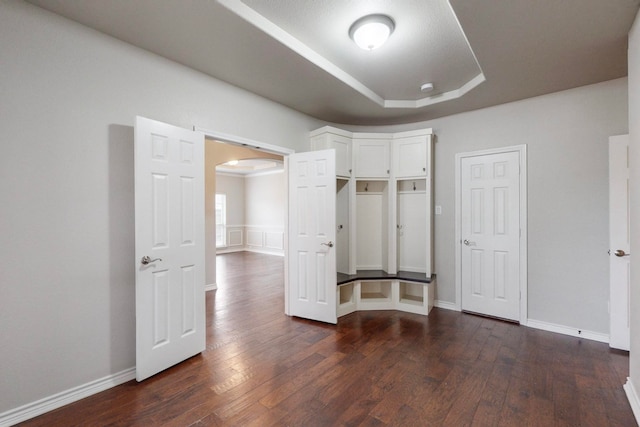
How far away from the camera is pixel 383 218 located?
4.15 metres

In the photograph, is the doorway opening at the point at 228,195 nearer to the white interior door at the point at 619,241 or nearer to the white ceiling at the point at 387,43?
the white ceiling at the point at 387,43

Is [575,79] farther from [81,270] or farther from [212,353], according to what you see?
[81,270]

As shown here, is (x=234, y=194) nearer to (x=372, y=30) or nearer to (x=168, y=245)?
(x=168, y=245)

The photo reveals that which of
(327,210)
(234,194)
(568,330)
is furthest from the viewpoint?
(234,194)

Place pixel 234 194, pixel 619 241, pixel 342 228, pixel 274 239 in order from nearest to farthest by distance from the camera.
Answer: pixel 619 241
pixel 342 228
pixel 274 239
pixel 234 194

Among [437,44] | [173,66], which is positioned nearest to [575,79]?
[437,44]

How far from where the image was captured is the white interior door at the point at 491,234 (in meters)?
3.36

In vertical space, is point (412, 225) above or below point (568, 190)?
below

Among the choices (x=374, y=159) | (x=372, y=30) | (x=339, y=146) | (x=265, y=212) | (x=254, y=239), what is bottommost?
(x=254, y=239)

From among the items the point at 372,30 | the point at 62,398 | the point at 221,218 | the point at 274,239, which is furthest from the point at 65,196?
the point at 221,218

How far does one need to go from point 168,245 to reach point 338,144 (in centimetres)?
238

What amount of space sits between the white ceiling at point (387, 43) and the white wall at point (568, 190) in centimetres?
24

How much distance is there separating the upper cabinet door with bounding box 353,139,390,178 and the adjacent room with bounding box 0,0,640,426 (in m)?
0.03

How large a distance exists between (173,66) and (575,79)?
3.91 meters
